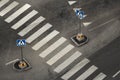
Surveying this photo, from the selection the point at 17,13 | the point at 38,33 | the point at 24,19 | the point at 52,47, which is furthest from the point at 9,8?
the point at 52,47

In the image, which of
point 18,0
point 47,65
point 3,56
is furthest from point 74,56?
point 18,0

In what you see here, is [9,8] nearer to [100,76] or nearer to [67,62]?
[67,62]

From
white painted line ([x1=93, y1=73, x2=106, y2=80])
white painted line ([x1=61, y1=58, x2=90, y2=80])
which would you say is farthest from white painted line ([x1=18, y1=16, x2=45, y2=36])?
white painted line ([x1=93, y1=73, x2=106, y2=80])

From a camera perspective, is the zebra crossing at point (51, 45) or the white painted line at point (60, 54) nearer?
the zebra crossing at point (51, 45)

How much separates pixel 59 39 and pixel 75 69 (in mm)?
4906

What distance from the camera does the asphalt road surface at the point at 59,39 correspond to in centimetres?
4773

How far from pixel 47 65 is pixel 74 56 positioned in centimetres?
319

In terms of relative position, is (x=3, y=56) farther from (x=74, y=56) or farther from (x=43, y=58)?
(x=74, y=56)

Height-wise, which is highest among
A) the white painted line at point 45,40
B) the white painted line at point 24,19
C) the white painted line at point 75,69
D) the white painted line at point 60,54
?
the white painted line at point 24,19

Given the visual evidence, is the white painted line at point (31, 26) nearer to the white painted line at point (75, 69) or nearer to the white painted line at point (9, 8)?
the white painted line at point (9, 8)

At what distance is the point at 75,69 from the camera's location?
47.9m

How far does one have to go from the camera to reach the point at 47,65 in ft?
159

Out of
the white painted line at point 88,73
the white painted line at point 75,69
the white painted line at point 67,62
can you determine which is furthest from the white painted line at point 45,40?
the white painted line at point 88,73

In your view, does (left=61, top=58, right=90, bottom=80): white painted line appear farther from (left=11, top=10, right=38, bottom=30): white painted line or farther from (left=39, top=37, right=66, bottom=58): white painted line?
(left=11, top=10, right=38, bottom=30): white painted line
